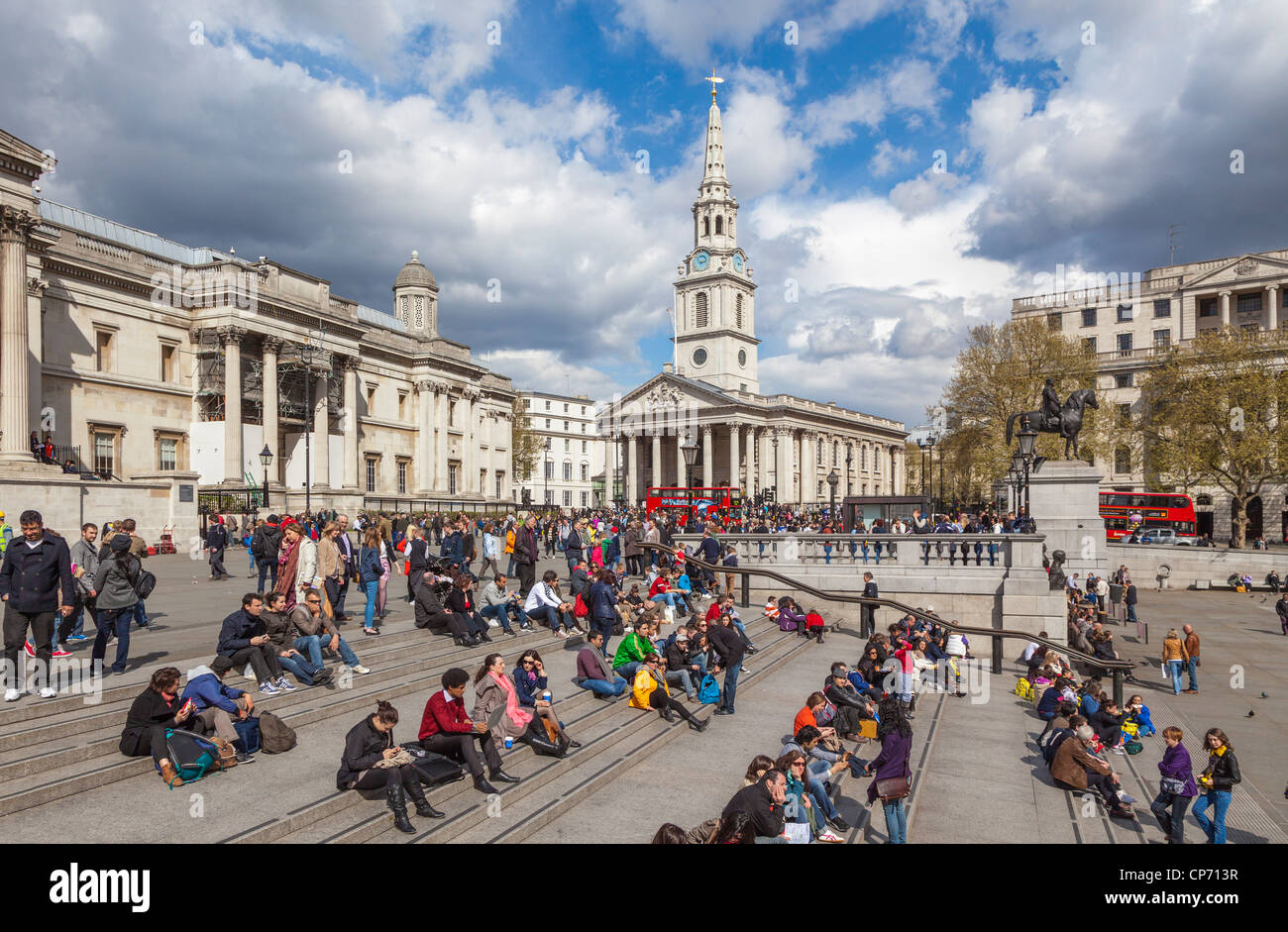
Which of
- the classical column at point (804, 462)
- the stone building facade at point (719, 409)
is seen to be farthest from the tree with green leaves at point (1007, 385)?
the classical column at point (804, 462)

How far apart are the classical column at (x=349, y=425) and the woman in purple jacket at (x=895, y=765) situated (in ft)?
129

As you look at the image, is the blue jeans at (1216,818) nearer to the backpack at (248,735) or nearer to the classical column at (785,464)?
the backpack at (248,735)

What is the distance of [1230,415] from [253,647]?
48.2 metres

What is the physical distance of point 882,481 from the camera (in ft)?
346

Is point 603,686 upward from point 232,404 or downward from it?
downward

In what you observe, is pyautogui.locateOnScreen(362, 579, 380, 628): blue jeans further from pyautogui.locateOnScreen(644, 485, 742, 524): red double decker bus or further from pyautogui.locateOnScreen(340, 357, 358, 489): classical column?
pyautogui.locateOnScreen(340, 357, 358, 489): classical column

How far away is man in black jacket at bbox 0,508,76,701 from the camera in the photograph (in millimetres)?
7969

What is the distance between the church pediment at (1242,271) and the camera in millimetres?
54625

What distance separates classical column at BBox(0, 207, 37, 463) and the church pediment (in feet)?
229

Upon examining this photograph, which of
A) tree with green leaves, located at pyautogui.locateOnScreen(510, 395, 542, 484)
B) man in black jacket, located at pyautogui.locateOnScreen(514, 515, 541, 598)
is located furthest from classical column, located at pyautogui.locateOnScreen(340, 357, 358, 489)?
tree with green leaves, located at pyautogui.locateOnScreen(510, 395, 542, 484)

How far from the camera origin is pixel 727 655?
11156mm

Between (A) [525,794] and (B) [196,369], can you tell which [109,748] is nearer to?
(A) [525,794]

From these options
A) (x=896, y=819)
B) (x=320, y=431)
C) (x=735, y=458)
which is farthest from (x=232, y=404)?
(x=735, y=458)
